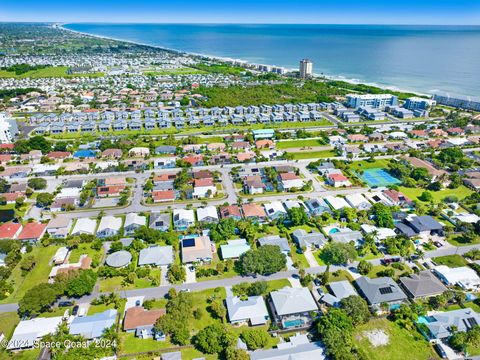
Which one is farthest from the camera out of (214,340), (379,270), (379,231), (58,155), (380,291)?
(58,155)

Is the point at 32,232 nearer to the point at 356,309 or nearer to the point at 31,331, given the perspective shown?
the point at 31,331

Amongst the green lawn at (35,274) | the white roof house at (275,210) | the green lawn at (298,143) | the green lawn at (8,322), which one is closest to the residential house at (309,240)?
the white roof house at (275,210)

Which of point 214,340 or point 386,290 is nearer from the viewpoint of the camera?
point 214,340

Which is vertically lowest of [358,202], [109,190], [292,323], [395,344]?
[395,344]

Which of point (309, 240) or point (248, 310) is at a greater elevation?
point (309, 240)

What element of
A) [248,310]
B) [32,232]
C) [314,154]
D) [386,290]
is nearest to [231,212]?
[248,310]

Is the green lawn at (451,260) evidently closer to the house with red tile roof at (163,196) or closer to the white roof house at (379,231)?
the white roof house at (379,231)

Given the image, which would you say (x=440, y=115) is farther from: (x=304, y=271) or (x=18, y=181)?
(x=18, y=181)
